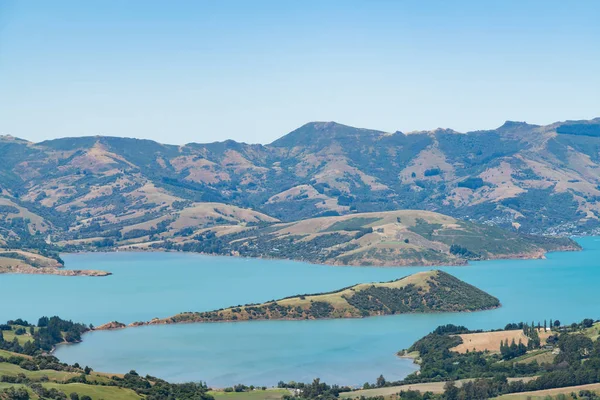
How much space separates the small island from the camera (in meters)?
125

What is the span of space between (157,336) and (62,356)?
1487 cm

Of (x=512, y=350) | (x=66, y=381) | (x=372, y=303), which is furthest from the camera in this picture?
(x=372, y=303)

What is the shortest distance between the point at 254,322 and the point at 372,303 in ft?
59.4

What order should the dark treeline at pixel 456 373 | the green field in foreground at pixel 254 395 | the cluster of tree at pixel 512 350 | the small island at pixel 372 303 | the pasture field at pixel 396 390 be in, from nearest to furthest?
the dark treeline at pixel 456 373 < the green field in foreground at pixel 254 395 < the pasture field at pixel 396 390 < the cluster of tree at pixel 512 350 < the small island at pixel 372 303

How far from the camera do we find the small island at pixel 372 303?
124875mm

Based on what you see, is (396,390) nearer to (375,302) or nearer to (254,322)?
(254,322)

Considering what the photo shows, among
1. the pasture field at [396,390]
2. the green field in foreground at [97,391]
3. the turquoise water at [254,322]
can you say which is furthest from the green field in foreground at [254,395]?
the green field in foreground at [97,391]

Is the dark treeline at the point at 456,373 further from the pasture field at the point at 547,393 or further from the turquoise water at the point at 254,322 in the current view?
the turquoise water at the point at 254,322

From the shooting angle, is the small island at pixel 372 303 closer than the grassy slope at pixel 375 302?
Yes

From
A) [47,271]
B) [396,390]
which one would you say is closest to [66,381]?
[396,390]

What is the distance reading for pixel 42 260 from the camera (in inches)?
7751

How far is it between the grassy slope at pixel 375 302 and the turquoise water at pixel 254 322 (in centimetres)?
286

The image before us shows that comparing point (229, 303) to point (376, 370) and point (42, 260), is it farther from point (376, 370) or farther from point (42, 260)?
point (42, 260)

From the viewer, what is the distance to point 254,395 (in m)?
80.6
